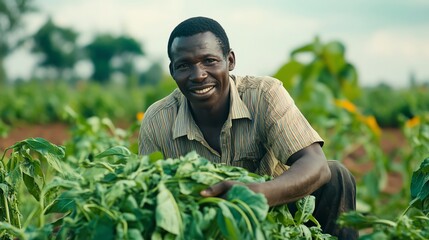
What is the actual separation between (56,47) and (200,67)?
143ft

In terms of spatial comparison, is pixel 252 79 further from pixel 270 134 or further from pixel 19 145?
pixel 19 145

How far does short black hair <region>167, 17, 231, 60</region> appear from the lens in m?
2.92

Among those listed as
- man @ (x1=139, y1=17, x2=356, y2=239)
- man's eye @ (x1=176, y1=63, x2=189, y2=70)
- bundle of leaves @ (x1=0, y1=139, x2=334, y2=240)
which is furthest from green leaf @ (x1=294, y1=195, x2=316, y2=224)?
man's eye @ (x1=176, y1=63, x2=189, y2=70)

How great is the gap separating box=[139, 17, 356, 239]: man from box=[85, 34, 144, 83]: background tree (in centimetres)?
4275

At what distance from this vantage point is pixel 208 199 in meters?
2.07

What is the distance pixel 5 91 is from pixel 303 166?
13.2m

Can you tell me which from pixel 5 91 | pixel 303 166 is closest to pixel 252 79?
pixel 303 166

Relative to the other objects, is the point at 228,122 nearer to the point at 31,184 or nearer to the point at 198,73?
the point at 198,73

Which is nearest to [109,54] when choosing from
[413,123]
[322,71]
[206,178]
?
[322,71]

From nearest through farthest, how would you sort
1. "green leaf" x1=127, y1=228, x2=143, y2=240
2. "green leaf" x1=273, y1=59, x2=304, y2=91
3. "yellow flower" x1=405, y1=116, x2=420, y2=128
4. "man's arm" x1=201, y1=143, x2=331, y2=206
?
"green leaf" x1=127, y1=228, x2=143, y2=240 < "man's arm" x1=201, y1=143, x2=331, y2=206 < "yellow flower" x1=405, y1=116, x2=420, y2=128 < "green leaf" x1=273, y1=59, x2=304, y2=91

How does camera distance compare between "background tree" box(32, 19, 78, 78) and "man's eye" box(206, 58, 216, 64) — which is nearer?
"man's eye" box(206, 58, 216, 64)

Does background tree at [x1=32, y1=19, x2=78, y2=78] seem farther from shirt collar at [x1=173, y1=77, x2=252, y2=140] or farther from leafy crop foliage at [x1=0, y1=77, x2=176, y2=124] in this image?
shirt collar at [x1=173, y1=77, x2=252, y2=140]

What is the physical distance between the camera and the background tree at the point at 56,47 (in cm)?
4447

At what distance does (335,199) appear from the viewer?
314 centimetres
